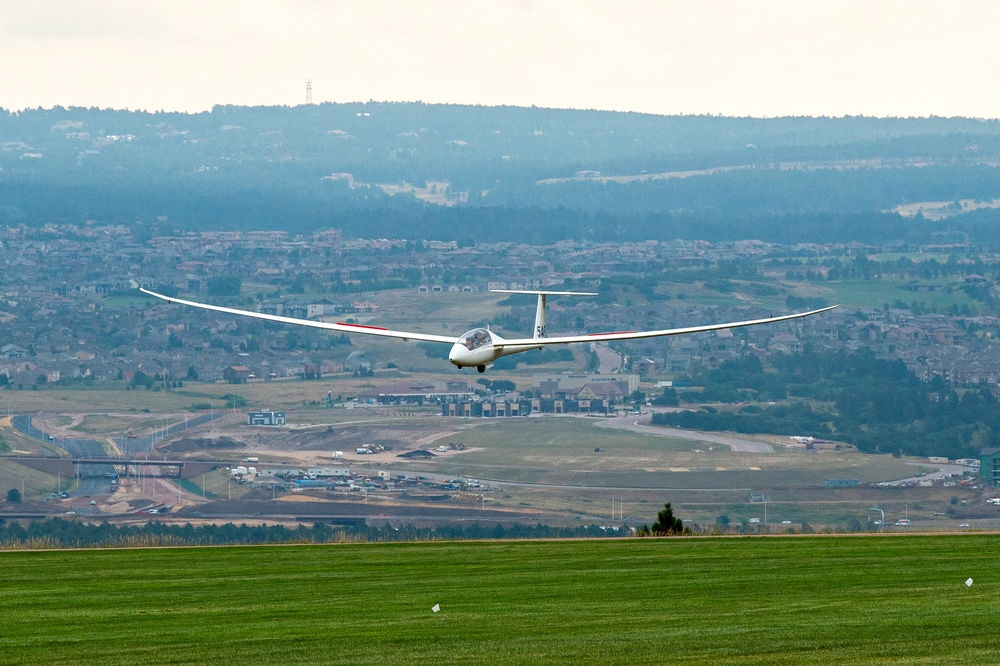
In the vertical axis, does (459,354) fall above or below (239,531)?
above

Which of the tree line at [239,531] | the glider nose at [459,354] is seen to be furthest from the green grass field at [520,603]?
the tree line at [239,531]

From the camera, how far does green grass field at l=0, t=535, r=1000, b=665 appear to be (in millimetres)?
35469

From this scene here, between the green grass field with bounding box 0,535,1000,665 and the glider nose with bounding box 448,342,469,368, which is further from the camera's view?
the glider nose with bounding box 448,342,469,368

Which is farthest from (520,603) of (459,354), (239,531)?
(239,531)

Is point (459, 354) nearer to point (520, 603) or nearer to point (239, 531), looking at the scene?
point (520, 603)

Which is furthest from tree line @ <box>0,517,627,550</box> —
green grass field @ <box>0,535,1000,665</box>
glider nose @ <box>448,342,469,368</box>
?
green grass field @ <box>0,535,1000,665</box>

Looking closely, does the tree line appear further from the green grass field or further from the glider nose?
the green grass field

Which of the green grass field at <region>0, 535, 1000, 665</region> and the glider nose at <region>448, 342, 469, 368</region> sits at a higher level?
the glider nose at <region>448, 342, 469, 368</region>

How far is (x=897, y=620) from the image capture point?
3772 centimetres

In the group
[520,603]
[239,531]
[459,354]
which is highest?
[459,354]

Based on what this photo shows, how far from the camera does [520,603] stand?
42500mm

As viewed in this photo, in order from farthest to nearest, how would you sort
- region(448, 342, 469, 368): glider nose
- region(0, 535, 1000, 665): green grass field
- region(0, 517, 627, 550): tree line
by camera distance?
region(0, 517, 627, 550): tree line < region(448, 342, 469, 368): glider nose < region(0, 535, 1000, 665): green grass field

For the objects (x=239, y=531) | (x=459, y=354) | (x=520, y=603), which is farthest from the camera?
(x=239, y=531)

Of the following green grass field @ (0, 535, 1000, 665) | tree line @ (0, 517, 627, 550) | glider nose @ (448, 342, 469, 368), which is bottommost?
tree line @ (0, 517, 627, 550)
